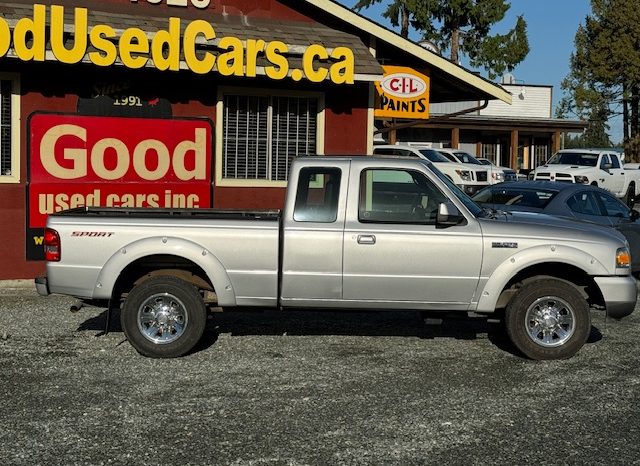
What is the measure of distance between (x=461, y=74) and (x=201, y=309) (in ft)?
26.6

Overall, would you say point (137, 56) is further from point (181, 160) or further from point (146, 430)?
point (146, 430)

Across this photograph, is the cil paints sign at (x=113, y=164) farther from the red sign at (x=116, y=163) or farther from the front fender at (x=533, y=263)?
the front fender at (x=533, y=263)

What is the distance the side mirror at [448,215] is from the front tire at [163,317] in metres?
2.37

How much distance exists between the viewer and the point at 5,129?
12273 millimetres

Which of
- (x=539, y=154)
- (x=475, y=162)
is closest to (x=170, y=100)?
(x=475, y=162)

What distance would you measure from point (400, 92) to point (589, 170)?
653 inches

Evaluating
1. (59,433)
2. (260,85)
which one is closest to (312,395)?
(59,433)

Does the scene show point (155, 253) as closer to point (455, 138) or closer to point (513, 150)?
point (455, 138)

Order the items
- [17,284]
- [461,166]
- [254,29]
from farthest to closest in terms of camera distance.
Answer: [461,166]
[254,29]
[17,284]

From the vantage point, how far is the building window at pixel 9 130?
40.1 ft

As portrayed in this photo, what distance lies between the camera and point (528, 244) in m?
7.89

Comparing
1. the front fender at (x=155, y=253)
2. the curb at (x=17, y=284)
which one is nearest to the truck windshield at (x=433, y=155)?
the curb at (x=17, y=284)

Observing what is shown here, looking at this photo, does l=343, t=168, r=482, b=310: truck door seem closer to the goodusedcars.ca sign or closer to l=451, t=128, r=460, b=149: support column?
the goodusedcars.ca sign

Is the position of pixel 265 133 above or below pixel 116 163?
above
